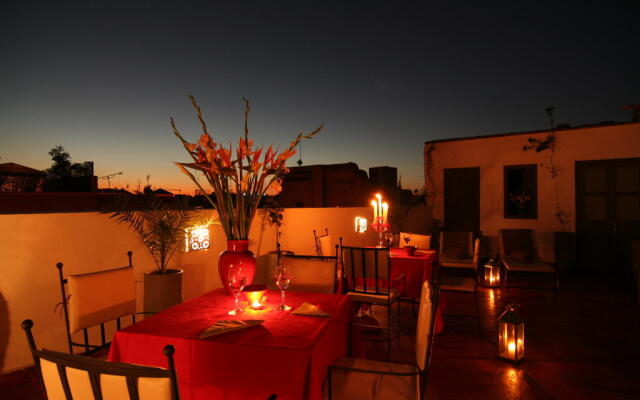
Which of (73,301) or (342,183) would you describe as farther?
(342,183)

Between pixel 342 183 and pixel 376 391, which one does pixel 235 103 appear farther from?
pixel 342 183

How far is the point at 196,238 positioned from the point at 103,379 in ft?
11.7

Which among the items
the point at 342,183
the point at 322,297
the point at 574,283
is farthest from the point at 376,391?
the point at 342,183

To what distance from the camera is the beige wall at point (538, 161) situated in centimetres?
694

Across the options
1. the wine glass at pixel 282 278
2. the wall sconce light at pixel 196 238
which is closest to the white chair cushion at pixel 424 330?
the wine glass at pixel 282 278

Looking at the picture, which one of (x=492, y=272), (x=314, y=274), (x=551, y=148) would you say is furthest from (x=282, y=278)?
(x=551, y=148)

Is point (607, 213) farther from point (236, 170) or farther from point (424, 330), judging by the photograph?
point (236, 170)

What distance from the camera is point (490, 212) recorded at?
7879mm

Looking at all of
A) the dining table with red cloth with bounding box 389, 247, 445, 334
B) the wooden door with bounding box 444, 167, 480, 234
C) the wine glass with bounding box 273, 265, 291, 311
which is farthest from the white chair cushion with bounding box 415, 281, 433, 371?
the wooden door with bounding box 444, 167, 480, 234

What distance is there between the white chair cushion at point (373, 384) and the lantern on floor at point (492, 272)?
14.2 ft

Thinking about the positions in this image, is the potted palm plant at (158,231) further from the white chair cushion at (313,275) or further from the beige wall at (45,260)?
the white chair cushion at (313,275)

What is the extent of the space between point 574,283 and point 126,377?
715 centimetres

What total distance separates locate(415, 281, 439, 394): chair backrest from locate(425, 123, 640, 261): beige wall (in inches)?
262

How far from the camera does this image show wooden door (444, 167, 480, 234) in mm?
8008
